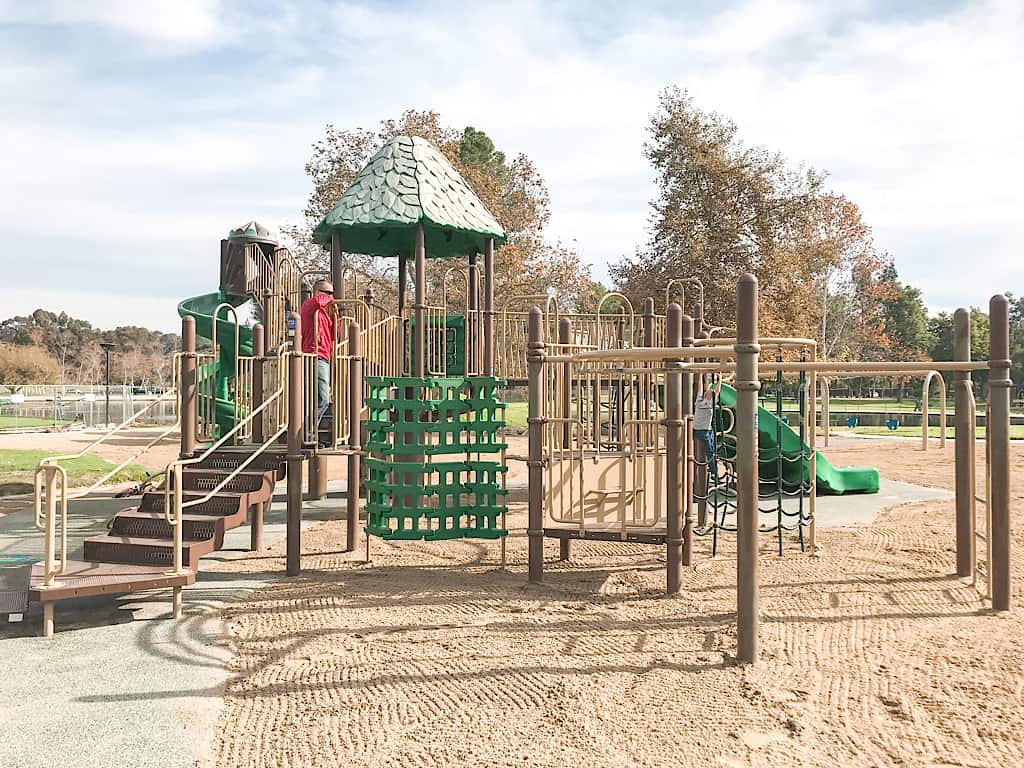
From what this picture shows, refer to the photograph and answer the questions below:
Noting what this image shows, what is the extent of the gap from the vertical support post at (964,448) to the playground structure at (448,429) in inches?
0.8

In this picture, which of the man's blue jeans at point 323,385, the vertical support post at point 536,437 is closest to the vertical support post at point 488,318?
the man's blue jeans at point 323,385

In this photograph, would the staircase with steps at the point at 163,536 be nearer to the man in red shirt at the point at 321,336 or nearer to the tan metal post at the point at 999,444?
the man in red shirt at the point at 321,336

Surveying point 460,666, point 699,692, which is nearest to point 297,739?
point 460,666

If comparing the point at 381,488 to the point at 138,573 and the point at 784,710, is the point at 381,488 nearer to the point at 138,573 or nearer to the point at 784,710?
the point at 138,573

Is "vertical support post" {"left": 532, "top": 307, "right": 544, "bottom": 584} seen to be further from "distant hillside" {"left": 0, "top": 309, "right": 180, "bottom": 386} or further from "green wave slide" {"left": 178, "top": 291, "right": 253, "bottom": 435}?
"distant hillside" {"left": 0, "top": 309, "right": 180, "bottom": 386}

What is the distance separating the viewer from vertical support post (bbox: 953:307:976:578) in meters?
7.08

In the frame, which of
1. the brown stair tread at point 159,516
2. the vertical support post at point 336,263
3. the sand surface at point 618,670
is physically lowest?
the sand surface at point 618,670

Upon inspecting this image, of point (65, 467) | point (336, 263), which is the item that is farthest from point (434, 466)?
point (65, 467)

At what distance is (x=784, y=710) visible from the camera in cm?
439

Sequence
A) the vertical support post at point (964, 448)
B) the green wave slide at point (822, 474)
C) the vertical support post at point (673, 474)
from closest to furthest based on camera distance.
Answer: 1. the vertical support post at point (673, 474)
2. the vertical support post at point (964, 448)
3. the green wave slide at point (822, 474)

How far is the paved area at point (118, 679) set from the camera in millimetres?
4055

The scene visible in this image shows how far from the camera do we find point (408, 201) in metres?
10.1


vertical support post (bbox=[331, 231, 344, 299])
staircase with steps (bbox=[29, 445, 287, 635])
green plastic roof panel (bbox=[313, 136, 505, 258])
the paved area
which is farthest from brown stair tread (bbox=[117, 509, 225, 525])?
green plastic roof panel (bbox=[313, 136, 505, 258])

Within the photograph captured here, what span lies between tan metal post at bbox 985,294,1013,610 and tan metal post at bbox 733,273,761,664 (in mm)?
2311
